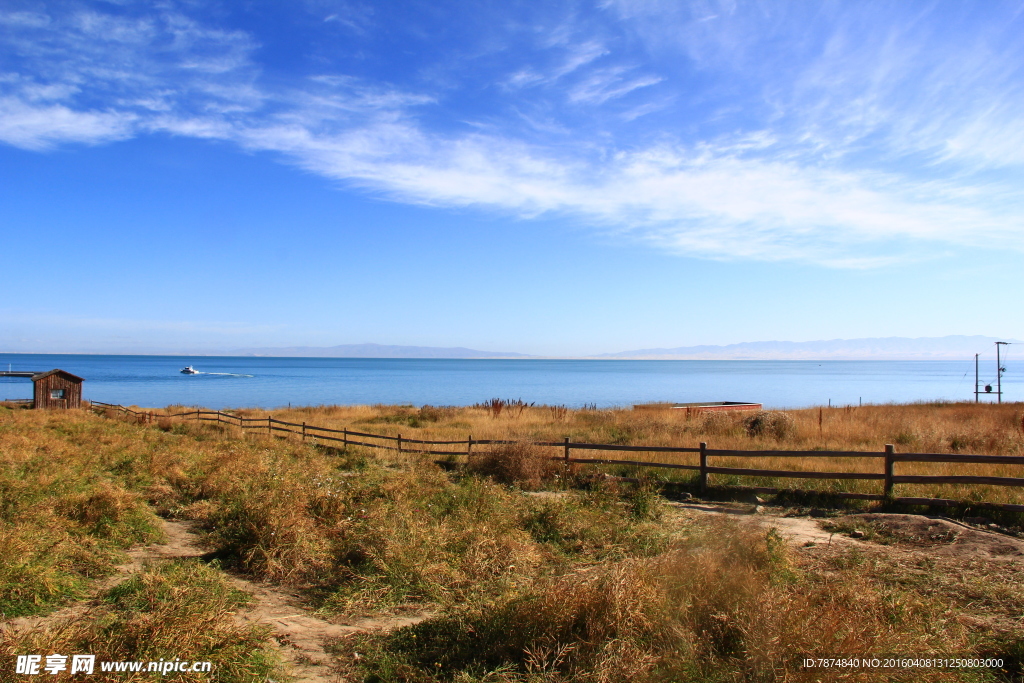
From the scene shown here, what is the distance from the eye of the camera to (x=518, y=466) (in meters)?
15.6

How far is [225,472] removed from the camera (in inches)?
562

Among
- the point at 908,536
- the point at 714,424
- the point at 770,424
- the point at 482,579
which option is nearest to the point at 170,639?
the point at 482,579

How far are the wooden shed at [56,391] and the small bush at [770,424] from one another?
37.3m

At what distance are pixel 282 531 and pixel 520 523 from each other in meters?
3.91

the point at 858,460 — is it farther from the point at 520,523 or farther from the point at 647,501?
the point at 520,523

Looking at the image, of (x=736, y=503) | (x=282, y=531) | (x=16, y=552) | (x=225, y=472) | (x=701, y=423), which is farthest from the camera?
(x=701, y=423)

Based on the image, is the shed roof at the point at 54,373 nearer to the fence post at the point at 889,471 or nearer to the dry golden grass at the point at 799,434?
the dry golden grass at the point at 799,434

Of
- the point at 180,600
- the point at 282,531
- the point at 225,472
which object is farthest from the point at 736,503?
the point at 225,472

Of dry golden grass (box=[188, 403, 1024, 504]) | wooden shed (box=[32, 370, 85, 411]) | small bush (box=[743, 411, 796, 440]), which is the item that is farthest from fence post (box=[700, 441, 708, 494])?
wooden shed (box=[32, 370, 85, 411])

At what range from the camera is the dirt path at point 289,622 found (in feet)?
19.2

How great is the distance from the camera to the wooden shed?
115ft

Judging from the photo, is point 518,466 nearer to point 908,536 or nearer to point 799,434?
point 908,536

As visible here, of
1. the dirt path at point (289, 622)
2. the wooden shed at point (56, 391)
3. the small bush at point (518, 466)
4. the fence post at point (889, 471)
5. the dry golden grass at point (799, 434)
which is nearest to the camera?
the dirt path at point (289, 622)

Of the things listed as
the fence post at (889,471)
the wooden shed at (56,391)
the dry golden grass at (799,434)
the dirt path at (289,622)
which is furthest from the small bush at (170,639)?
the wooden shed at (56,391)
